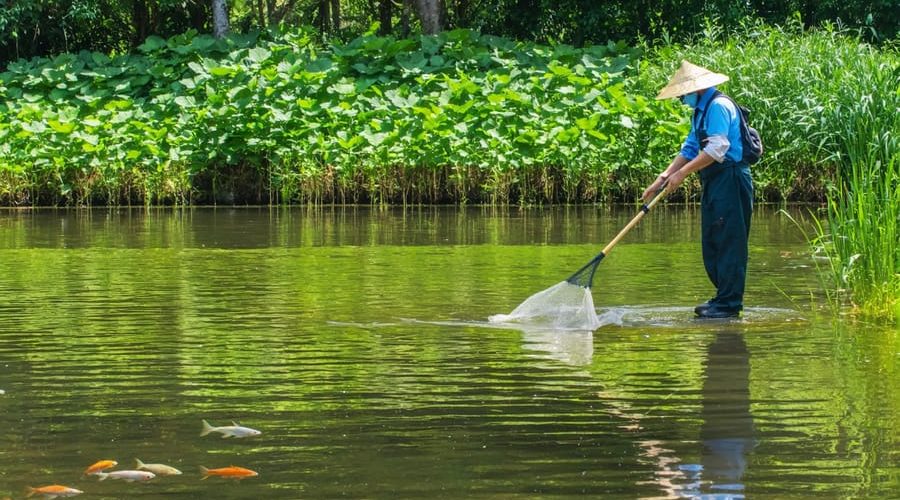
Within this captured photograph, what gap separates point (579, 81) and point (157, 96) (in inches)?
255

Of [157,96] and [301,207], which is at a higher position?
[157,96]

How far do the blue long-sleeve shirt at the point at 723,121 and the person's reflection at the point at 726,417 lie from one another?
1.14 meters

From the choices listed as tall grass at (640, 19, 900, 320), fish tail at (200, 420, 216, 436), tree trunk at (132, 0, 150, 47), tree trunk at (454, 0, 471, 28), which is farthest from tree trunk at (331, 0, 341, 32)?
fish tail at (200, 420, 216, 436)

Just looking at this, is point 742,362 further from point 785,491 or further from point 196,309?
point 196,309

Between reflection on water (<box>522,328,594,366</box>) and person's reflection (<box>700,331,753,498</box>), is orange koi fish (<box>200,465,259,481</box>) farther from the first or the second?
reflection on water (<box>522,328,594,366</box>)

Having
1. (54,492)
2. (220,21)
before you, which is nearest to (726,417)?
(54,492)

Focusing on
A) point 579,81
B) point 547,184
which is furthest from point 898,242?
point 579,81

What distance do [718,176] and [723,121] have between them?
354 mm

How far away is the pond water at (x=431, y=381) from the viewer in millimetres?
5102

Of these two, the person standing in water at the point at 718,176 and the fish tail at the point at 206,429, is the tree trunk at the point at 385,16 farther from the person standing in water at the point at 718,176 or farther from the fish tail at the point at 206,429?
the fish tail at the point at 206,429

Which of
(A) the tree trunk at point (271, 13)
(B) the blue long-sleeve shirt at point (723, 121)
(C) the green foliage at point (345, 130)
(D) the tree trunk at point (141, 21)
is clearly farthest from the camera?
(A) the tree trunk at point (271, 13)

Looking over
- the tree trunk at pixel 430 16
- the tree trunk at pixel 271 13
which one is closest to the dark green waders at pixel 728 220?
the tree trunk at pixel 430 16

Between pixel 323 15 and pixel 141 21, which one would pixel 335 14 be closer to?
pixel 323 15

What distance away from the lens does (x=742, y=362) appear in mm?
7391
